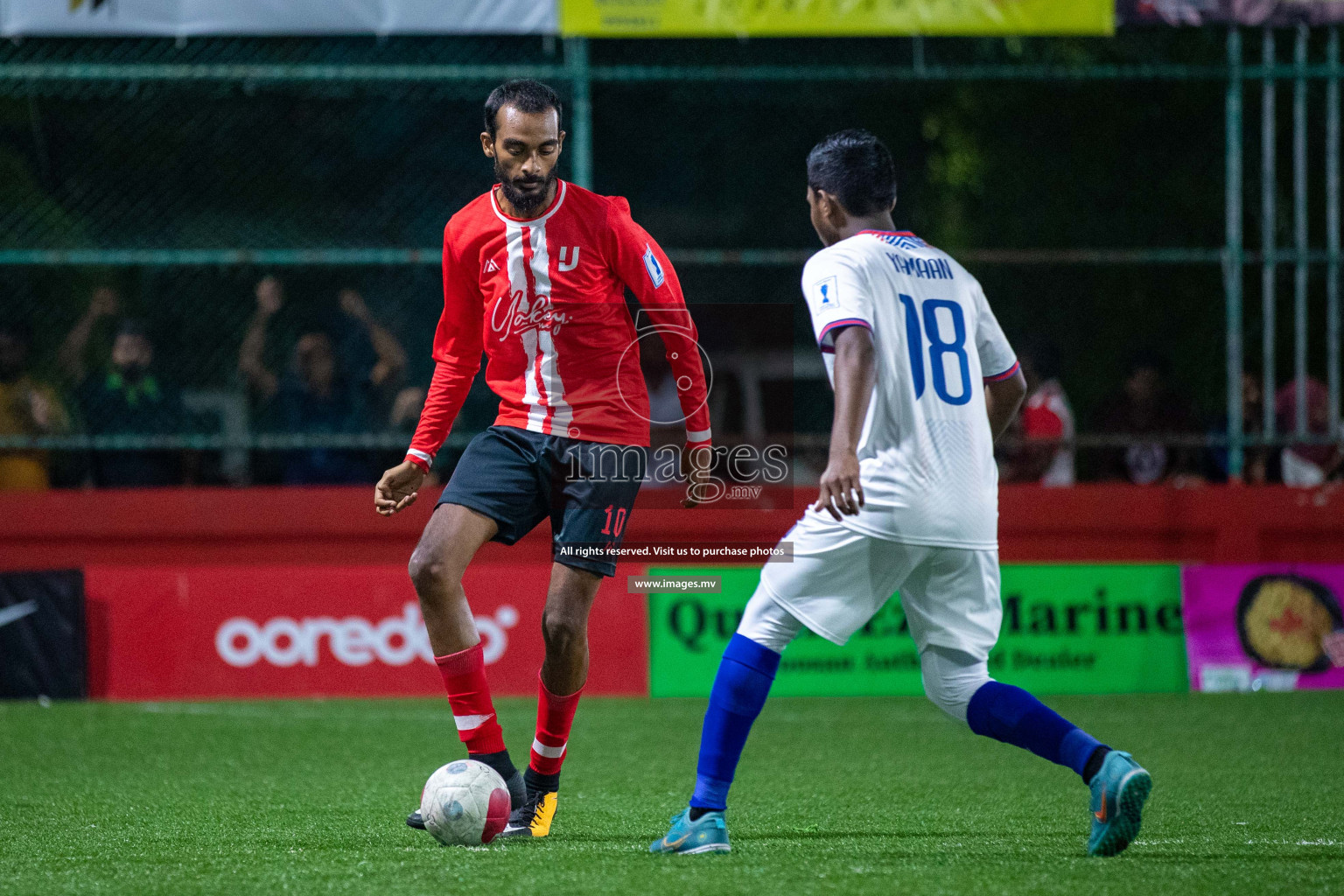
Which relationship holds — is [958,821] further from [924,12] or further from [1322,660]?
[924,12]

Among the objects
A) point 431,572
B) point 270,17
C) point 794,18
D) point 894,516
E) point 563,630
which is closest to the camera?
point 894,516

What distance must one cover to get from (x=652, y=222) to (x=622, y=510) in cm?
1064

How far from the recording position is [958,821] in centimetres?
505

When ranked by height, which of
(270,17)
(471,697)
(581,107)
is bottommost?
(471,697)

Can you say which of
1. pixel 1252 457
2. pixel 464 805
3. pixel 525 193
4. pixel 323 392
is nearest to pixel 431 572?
pixel 464 805

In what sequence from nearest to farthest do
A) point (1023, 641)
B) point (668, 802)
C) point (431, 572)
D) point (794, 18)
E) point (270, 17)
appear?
point (431, 572) → point (668, 802) → point (1023, 641) → point (794, 18) → point (270, 17)

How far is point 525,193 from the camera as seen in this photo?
191 inches

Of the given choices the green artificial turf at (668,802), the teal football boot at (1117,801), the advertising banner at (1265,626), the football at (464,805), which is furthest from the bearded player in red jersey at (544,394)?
the advertising banner at (1265,626)

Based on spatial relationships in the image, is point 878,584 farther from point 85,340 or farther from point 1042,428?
point 85,340

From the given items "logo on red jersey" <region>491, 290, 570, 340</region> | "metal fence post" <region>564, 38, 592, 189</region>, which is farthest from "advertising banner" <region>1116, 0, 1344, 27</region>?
"logo on red jersey" <region>491, 290, 570, 340</region>

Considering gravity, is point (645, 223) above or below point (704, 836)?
above

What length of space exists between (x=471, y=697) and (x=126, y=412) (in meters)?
6.13

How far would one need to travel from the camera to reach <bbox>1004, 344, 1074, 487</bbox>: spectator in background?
10.0m

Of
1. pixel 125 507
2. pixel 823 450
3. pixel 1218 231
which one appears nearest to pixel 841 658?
pixel 823 450
